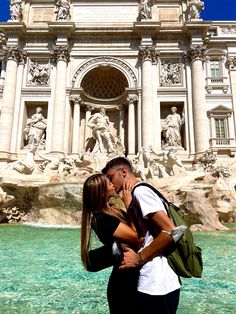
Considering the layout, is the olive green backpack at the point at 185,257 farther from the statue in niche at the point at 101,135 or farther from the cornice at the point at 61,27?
the cornice at the point at 61,27

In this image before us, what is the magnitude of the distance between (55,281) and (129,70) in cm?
1982

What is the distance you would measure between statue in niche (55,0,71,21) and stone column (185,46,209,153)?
9.63 m

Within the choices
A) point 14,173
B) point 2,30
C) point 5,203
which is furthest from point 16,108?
point 5,203

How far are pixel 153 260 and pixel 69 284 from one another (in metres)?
2.58

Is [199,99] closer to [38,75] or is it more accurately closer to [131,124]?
[131,124]

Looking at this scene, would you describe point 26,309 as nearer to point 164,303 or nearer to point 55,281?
point 55,281

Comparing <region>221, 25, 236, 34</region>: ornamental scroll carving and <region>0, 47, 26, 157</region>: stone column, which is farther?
<region>221, 25, 236, 34</region>: ornamental scroll carving

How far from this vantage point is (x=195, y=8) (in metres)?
22.5

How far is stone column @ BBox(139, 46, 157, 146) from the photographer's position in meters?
20.0

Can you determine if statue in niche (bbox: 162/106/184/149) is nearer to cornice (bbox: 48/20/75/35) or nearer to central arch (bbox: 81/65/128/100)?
central arch (bbox: 81/65/128/100)

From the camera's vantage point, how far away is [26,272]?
4.36 meters

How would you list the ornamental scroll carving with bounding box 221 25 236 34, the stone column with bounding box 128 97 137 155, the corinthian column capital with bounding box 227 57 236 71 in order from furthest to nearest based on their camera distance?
the ornamental scroll carving with bounding box 221 25 236 34
the corinthian column capital with bounding box 227 57 236 71
the stone column with bounding box 128 97 137 155

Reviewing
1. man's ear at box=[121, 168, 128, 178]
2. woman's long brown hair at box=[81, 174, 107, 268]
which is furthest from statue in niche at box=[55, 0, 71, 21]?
woman's long brown hair at box=[81, 174, 107, 268]

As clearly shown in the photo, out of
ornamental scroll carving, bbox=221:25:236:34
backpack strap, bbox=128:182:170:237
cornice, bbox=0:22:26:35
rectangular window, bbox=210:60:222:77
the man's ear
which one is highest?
ornamental scroll carving, bbox=221:25:236:34
